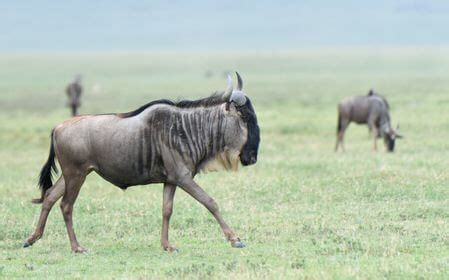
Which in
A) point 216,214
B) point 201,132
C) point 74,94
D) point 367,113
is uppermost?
point 201,132

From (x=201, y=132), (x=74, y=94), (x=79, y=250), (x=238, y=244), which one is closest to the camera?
(x=238, y=244)

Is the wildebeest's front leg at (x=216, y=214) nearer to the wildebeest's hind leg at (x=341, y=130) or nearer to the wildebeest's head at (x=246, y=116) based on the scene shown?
the wildebeest's head at (x=246, y=116)

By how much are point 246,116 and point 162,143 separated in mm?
914

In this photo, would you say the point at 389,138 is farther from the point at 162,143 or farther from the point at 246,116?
the point at 162,143

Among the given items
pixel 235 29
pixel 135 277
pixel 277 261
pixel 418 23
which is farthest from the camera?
pixel 418 23

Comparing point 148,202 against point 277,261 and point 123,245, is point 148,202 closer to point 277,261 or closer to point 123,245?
point 123,245

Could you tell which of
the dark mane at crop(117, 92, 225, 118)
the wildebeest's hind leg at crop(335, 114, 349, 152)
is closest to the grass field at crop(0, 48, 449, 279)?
the wildebeest's hind leg at crop(335, 114, 349, 152)

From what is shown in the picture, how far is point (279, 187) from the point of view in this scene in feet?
45.6

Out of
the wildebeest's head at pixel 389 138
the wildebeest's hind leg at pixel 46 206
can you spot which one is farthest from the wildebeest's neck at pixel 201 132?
the wildebeest's head at pixel 389 138

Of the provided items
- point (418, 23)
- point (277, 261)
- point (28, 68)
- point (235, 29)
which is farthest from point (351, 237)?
point (418, 23)

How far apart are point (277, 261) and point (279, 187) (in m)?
5.48

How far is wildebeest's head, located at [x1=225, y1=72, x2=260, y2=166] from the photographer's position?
9539mm

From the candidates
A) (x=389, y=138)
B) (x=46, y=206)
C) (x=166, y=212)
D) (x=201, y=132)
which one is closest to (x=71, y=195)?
(x=46, y=206)

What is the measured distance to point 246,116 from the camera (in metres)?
9.65
